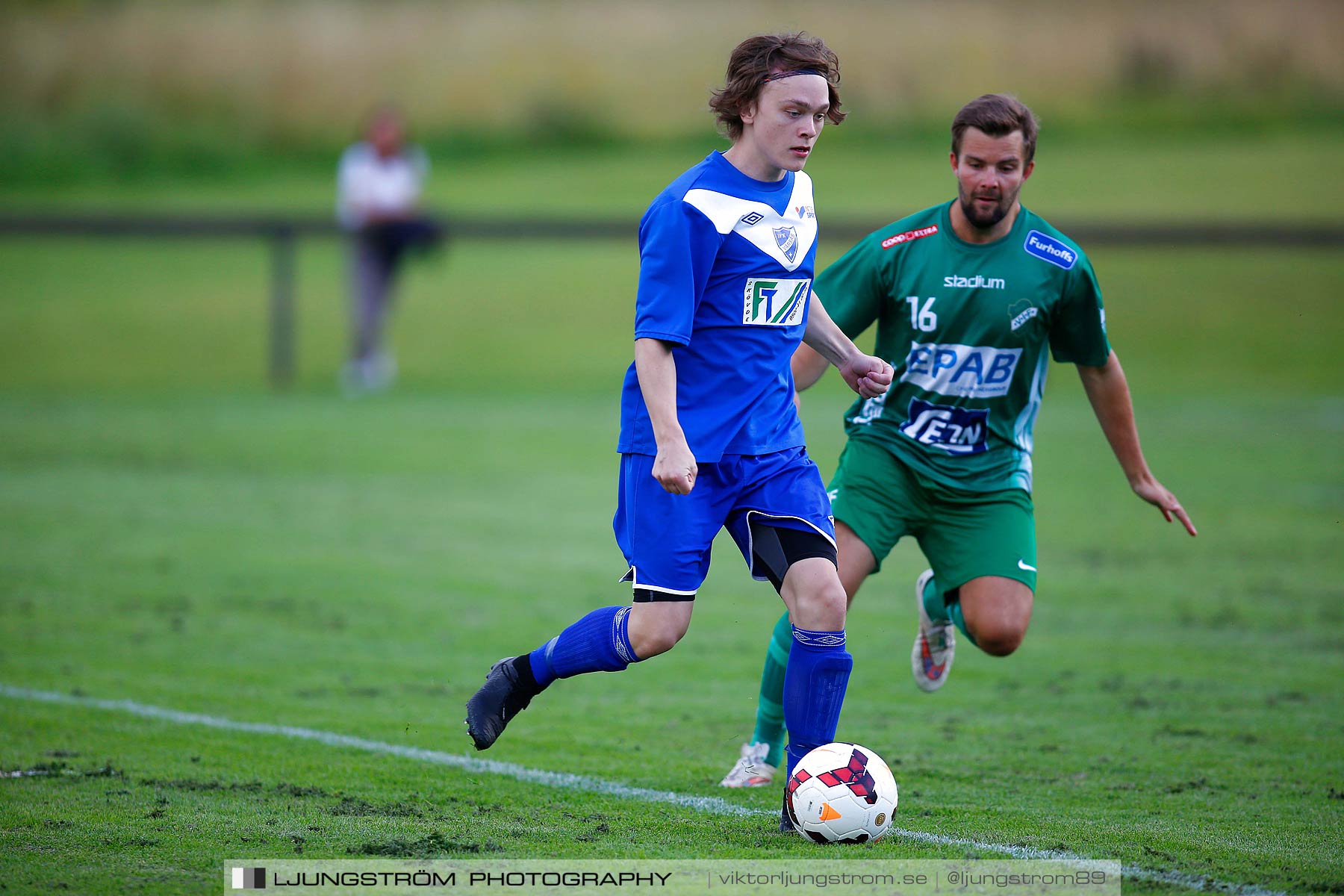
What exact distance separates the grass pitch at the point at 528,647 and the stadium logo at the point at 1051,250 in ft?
5.42

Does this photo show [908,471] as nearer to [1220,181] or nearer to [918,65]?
[1220,181]

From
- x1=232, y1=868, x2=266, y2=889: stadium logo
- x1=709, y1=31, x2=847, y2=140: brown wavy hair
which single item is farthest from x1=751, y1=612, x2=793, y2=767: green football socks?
x1=232, y1=868, x2=266, y2=889: stadium logo

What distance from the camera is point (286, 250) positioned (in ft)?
53.9

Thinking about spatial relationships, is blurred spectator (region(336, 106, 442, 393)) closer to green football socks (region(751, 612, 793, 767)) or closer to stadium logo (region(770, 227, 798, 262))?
green football socks (region(751, 612, 793, 767))

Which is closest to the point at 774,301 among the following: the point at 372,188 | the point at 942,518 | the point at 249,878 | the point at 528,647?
the point at 942,518

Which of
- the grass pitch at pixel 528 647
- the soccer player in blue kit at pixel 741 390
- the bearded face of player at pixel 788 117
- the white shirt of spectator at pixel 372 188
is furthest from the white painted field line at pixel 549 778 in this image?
the white shirt of spectator at pixel 372 188

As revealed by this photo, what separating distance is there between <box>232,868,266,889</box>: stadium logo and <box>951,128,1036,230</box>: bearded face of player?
2874 mm

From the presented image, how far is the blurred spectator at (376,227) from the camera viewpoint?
15953 mm

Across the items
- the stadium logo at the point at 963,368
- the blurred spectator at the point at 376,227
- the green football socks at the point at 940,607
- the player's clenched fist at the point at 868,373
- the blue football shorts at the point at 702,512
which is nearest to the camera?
the blue football shorts at the point at 702,512

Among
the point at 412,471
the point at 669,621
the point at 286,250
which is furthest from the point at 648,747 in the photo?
the point at 286,250

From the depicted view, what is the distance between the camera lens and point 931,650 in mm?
5574

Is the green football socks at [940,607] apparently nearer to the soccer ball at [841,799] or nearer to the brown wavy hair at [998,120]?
the soccer ball at [841,799]

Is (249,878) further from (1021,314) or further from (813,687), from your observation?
(1021,314)

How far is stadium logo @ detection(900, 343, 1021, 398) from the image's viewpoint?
16.3 feet
